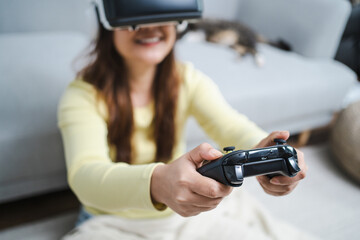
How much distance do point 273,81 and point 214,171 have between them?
83 cm

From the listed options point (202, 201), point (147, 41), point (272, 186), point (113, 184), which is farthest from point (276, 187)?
point (147, 41)

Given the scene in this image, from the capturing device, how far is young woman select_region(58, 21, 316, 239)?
36 cm

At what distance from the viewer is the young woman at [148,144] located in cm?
36

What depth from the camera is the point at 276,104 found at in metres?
1.05

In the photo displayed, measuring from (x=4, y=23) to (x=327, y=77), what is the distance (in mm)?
1260

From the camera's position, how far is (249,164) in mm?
290

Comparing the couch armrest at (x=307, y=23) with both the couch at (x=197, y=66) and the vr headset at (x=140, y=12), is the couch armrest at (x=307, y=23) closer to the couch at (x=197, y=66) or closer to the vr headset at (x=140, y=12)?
the couch at (x=197, y=66)

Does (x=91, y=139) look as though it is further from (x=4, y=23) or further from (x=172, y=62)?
(x=4, y=23)

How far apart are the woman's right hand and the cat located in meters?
1.00

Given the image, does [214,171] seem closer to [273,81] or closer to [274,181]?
[274,181]

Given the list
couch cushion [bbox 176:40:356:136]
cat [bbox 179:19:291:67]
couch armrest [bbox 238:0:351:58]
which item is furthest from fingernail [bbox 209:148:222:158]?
couch armrest [bbox 238:0:351:58]

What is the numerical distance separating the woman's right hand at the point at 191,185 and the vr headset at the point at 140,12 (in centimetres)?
22

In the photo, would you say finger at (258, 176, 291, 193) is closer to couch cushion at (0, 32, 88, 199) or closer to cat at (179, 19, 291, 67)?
couch cushion at (0, 32, 88, 199)

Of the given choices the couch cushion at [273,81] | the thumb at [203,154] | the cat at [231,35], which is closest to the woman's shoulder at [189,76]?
the couch cushion at [273,81]
